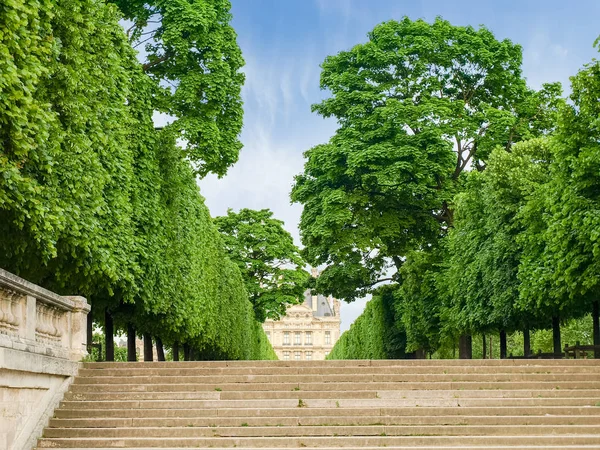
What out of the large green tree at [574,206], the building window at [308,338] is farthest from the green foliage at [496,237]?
the building window at [308,338]

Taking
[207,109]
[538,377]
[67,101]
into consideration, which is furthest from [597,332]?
[67,101]

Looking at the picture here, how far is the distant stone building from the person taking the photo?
144375mm

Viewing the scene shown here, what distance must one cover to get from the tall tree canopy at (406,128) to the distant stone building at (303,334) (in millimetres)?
103478

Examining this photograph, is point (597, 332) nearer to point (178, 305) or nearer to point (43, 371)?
point (178, 305)

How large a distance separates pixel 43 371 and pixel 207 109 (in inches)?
742

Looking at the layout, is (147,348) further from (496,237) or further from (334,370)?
(334,370)

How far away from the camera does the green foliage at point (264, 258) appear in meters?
64.7

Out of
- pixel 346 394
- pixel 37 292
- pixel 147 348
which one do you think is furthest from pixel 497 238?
pixel 37 292

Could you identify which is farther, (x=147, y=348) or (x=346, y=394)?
(x=147, y=348)

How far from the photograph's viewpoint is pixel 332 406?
1730 centimetres

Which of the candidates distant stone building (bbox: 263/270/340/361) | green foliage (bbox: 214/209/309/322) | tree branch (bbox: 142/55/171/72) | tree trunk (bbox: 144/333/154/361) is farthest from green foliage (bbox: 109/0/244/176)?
distant stone building (bbox: 263/270/340/361)

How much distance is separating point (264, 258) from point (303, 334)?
3220 inches

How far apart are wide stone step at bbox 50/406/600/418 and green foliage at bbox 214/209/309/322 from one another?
4719cm

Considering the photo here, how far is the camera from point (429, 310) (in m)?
41.7
